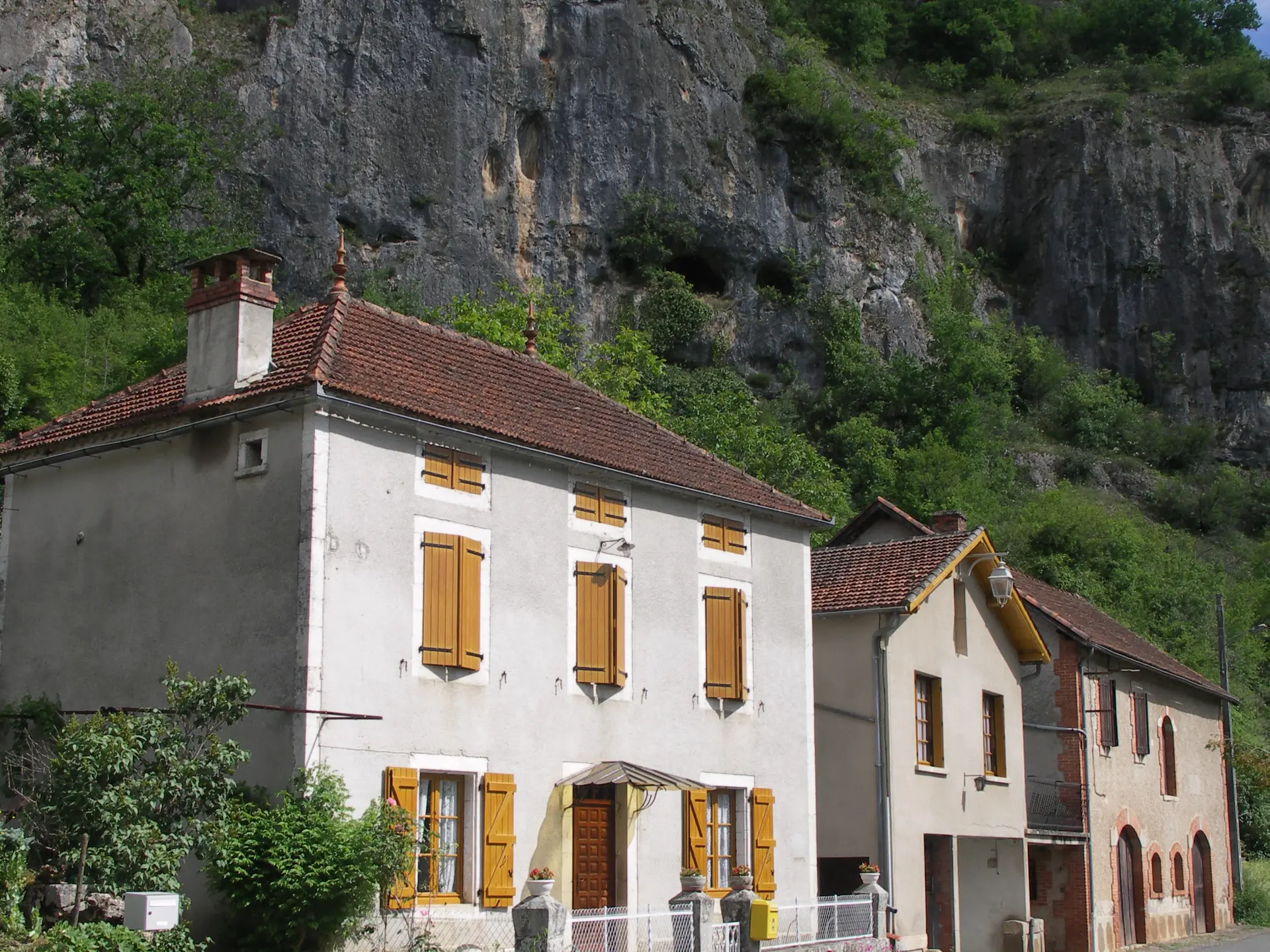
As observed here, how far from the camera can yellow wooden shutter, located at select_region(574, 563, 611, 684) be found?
58.3 feet

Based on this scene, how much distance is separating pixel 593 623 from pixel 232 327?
208 inches

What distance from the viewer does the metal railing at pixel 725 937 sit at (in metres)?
16.0

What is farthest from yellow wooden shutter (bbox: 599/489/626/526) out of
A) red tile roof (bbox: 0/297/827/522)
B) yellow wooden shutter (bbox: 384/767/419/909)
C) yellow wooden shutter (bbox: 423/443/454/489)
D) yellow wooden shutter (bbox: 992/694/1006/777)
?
yellow wooden shutter (bbox: 992/694/1006/777)

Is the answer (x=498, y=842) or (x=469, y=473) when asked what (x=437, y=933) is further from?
(x=469, y=473)

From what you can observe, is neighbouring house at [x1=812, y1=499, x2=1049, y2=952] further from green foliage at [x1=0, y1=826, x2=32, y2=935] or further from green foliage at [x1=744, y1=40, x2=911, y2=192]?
green foliage at [x1=744, y1=40, x2=911, y2=192]

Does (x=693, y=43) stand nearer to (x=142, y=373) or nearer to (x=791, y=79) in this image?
(x=791, y=79)

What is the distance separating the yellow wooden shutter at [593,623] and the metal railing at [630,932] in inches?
109

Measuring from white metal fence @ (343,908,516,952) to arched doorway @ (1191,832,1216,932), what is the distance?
1966 cm

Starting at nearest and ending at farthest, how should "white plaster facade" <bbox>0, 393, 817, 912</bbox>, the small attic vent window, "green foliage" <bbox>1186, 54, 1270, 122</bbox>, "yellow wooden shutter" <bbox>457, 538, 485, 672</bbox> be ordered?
"white plaster facade" <bbox>0, 393, 817, 912</bbox> < the small attic vent window < "yellow wooden shutter" <bbox>457, 538, 485, 672</bbox> < "green foliage" <bbox>1186, 54, 1270, 122</bbox>

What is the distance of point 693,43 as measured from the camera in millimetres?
55219

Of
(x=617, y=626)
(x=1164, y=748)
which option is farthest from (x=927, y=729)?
(x=1164, y=748)

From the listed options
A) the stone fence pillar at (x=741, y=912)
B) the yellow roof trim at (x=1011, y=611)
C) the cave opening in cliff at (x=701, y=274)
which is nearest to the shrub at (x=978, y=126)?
the cave opening in cliff at (x=701, y=274)

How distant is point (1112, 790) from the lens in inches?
1083

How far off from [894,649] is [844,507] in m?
17.7
